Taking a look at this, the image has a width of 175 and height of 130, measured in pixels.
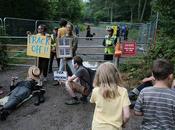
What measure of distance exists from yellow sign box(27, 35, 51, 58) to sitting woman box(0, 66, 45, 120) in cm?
163

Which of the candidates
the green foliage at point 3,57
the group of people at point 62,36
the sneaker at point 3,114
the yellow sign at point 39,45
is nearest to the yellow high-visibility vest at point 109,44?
the group of people at point 62,36

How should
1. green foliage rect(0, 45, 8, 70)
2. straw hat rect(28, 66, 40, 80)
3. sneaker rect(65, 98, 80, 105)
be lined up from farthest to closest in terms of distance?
1. green foliage rect(0, 45, 8, 70)
2. straw hat rect(28, 66, 40, 80)
3. sneaker rect(65, 98, 80, 105)

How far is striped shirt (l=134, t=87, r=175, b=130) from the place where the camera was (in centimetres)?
412

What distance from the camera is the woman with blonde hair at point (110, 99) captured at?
14.1ft

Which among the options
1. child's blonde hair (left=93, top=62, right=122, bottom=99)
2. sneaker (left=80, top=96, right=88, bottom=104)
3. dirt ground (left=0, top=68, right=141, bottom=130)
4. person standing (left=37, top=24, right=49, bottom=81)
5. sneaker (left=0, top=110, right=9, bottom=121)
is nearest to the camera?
child's blonde hair (left=93, top=62, right=122, bottom=99)

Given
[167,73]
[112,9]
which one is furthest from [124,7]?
[167,73]

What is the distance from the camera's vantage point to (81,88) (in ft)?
30.3

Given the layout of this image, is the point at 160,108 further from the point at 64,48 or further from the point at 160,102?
the point at 64,48

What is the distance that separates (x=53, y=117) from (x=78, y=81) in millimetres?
1192

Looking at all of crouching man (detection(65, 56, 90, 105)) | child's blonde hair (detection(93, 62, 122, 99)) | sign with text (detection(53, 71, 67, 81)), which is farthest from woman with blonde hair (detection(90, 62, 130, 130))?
sign with text (detection(53, 71, 67, 81))

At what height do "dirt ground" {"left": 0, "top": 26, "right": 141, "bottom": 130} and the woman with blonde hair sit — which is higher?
the woman with blonde hair

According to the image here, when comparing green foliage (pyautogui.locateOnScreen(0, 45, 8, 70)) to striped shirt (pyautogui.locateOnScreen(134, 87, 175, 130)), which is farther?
green foliage (pyautogui.locateOnScreen(0, 45, 8, 70))

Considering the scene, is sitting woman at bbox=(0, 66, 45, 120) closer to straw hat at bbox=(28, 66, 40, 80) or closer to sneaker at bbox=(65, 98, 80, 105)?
straw hat at bbox=(28, 66, 40, 80)

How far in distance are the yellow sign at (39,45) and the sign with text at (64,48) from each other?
0.38 metres
